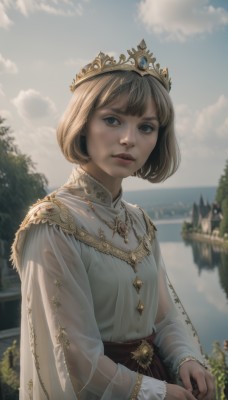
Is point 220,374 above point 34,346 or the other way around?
the other way around

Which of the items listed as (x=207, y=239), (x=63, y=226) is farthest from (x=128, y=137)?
(x=207, y=239)

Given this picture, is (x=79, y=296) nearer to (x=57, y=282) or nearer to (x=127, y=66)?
(x=57, y=282)

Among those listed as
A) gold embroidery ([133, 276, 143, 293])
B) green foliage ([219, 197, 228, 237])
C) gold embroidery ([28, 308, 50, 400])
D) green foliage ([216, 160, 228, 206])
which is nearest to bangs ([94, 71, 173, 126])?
gold embroidery ([133, 276, 143, 293])

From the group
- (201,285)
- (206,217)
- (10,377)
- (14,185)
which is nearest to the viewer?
(10,377)

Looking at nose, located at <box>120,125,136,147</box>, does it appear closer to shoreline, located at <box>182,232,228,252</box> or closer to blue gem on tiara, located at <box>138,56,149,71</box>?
blue gem on tiara, located at <box>138,56,149,71</box>

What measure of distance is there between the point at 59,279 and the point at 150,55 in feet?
3.03

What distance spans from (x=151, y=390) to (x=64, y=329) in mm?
385

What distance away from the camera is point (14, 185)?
2247cm

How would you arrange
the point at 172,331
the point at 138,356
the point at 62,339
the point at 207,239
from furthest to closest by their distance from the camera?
the point at 207,239, the point at 172,331, the point at 138,356, the point at 62,339

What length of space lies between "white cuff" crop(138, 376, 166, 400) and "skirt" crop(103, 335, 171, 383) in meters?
0.10

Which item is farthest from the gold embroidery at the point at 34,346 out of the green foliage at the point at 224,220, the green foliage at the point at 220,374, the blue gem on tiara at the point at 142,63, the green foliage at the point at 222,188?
the green foliage at the point at 222,188

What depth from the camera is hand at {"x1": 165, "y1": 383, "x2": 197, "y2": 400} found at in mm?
1809

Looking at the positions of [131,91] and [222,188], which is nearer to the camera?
[131,91]

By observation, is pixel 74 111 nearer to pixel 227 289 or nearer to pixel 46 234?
pixel 46 234
